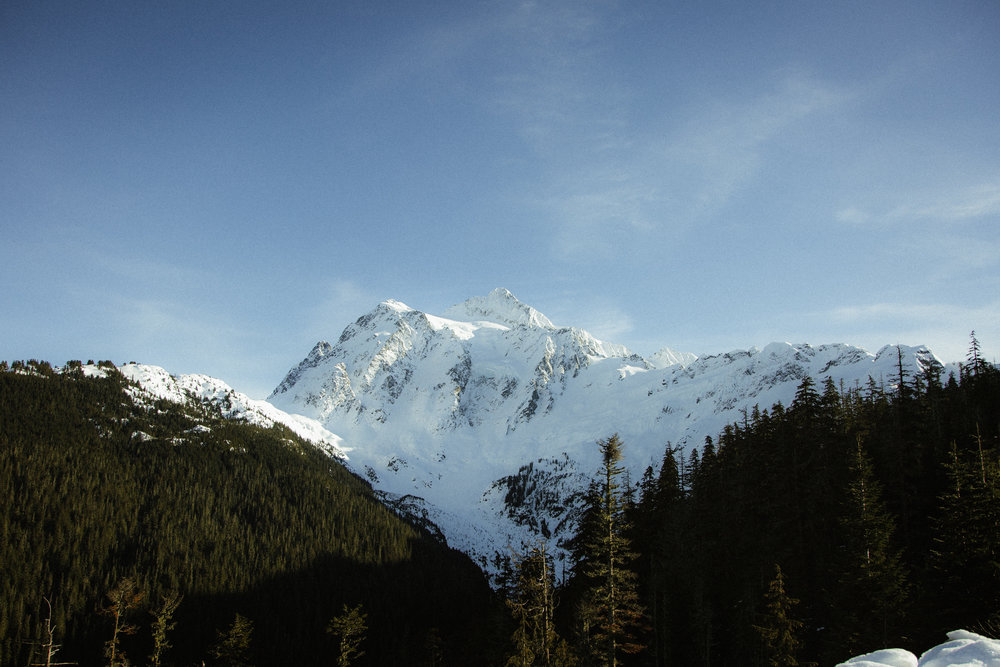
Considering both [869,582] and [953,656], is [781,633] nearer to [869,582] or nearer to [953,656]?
[869,582]

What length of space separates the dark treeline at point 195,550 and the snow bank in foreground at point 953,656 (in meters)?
50.9

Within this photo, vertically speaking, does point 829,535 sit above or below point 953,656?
below

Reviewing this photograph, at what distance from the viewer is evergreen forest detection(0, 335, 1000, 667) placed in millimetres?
32000

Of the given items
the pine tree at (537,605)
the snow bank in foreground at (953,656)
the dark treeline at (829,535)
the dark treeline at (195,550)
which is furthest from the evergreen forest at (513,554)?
the snow bank in foreground at (953,656)

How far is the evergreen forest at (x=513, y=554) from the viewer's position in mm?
32000

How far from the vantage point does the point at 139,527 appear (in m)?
114

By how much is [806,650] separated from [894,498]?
1729 centimetres

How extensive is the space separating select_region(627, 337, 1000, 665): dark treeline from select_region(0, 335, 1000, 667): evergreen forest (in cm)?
25

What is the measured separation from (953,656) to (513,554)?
864 inches

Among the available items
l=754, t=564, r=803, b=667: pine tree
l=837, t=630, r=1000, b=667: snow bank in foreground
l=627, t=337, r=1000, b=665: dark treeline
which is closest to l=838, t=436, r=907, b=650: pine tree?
l=627, t=337, r=1000, b=665: dark treeline

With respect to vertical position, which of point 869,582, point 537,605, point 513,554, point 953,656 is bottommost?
point 537,605

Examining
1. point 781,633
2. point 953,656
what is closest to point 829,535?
point 781,633

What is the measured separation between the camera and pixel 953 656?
7.78 metres

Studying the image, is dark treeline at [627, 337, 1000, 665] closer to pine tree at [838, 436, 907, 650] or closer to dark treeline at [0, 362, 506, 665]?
pine tree at [838, 436, 907, 650]
